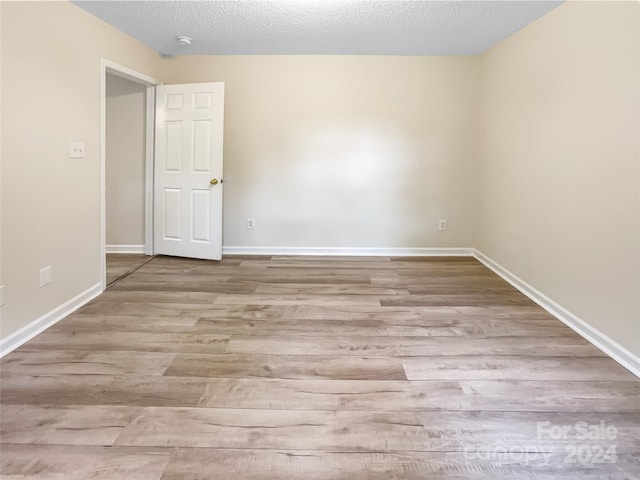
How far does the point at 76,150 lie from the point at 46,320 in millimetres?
1222

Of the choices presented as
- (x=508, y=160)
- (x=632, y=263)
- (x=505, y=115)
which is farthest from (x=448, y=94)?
(x=632, y=263)

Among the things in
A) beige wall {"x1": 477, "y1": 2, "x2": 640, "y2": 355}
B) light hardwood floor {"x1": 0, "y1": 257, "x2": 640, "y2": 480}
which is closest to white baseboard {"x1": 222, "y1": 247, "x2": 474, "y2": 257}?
beige wall {"x1": 477, "y1": 2, "x2": 640, "y2": 355}

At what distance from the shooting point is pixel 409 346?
2.65 m

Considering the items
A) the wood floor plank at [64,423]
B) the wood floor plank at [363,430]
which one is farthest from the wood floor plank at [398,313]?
the wood floor plank at [64,423]

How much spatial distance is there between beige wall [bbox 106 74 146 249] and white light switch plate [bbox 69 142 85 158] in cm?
170

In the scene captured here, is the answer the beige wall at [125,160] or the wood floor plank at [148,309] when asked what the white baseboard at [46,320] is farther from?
the beige wall at [125,160]

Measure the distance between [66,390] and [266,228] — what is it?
126 inches

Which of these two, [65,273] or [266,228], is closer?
[65,273]

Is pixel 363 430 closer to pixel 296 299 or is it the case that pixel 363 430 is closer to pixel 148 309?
pixel 296 299

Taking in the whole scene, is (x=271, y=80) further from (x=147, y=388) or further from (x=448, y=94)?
(x=147, y=388)

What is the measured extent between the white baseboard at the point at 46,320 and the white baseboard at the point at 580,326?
349 cm

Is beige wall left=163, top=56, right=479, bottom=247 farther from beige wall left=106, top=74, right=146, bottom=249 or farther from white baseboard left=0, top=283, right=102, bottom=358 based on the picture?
white baseboard left=0, top=283, right=102, bottom=358

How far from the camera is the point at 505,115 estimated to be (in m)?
4.21

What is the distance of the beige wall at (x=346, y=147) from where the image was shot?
4.87m
